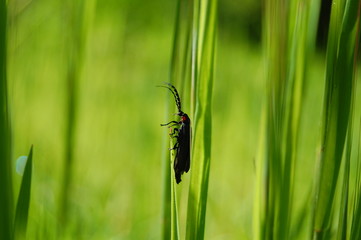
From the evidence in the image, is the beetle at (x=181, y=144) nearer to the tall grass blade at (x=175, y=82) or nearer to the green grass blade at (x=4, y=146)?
the tall grass blade at (x=175, y=82)

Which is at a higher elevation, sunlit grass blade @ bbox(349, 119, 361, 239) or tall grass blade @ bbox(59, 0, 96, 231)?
tall grass blade @ bbox(59, 0, 96, 231)

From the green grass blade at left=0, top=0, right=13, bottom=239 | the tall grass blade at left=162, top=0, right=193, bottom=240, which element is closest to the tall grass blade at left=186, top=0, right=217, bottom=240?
the tall grass blade at left=162, top=0, right=193, bottom=240

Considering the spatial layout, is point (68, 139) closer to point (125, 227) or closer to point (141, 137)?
point (125, 227)

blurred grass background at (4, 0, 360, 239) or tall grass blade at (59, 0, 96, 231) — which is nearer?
tall grass blade at (59, 0, 96, 231)

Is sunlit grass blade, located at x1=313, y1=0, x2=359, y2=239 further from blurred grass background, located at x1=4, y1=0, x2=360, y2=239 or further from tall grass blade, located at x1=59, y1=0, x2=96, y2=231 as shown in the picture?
tall grass blade, located at x1=59, y1=0, x2=96, y2=231

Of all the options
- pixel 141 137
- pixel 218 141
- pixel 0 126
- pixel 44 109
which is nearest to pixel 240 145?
pixel 218 141

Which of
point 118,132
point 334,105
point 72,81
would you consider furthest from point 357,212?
point 118,132

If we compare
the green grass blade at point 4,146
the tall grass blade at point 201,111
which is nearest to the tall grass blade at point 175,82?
the tall grass blade at point 201,111

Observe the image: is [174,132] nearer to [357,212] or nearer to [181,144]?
[181,144]
